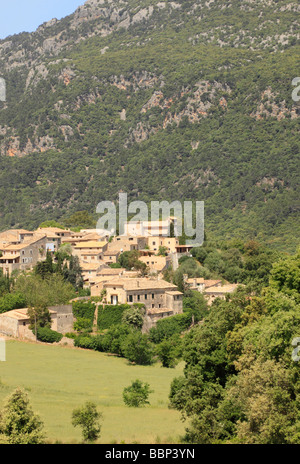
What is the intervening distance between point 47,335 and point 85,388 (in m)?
15.2

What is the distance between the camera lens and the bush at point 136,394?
43406mm

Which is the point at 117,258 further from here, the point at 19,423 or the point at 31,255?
the point at 19,423

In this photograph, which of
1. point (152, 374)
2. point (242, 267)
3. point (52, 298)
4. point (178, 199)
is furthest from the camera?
point (178, 199)

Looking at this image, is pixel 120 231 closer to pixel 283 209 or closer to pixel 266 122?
pixel 283 209

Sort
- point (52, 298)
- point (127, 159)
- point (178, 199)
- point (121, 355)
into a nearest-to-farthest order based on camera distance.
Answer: point (121, 355)
point (52, 298)
point (178, 199)
point (127, 159)

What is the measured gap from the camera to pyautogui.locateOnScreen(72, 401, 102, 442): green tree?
34.1 m

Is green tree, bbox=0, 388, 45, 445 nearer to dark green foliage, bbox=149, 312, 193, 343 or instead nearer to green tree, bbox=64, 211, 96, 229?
dark green foliage, bbox=149, 312, 193, 343

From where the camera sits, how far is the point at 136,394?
1725 inches

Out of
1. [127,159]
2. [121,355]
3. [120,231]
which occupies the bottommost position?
[121,355]

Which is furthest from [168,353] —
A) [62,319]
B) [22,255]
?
[22,255]

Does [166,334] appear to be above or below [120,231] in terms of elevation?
below

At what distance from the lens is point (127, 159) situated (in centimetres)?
18888
